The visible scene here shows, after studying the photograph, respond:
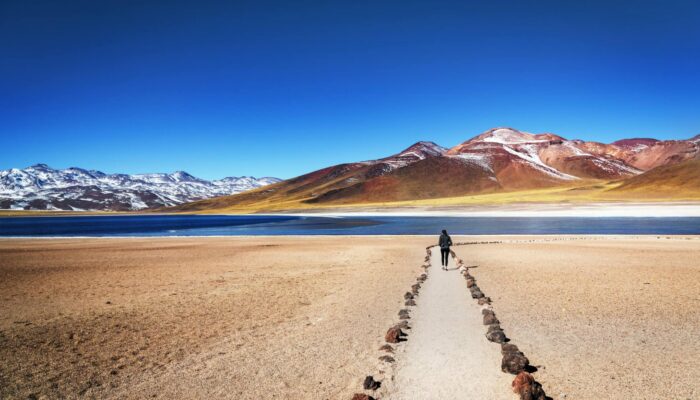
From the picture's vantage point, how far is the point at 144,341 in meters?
11.7

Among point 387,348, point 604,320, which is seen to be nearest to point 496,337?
point 387,348

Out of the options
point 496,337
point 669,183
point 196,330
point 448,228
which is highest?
point 669,183

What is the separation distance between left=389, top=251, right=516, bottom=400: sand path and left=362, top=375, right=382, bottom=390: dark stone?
342 mm

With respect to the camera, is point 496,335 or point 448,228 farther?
point 448,228

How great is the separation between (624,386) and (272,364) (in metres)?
6.94

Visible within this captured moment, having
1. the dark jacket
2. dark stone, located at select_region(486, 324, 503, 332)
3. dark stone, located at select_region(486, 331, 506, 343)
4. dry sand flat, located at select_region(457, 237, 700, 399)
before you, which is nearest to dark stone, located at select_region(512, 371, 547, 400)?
dry sand flat, located at select_region(457, 237, 700, 399)

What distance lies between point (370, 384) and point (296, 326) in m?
5.07

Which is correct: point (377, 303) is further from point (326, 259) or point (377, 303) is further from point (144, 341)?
point (326, 259)

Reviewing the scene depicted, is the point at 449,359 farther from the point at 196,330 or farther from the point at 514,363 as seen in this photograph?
the point at 196,330

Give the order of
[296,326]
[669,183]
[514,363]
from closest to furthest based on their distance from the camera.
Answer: [514,363]
[296,326]
[669,183]

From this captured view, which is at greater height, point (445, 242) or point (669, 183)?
point (669, 183)

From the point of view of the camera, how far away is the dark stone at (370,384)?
829 centimetres

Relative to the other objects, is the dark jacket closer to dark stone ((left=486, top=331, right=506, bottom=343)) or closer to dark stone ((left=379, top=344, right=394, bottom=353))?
dark stone ((left=486, top=331, right=506, bottom=343))

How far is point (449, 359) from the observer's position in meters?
9.70
